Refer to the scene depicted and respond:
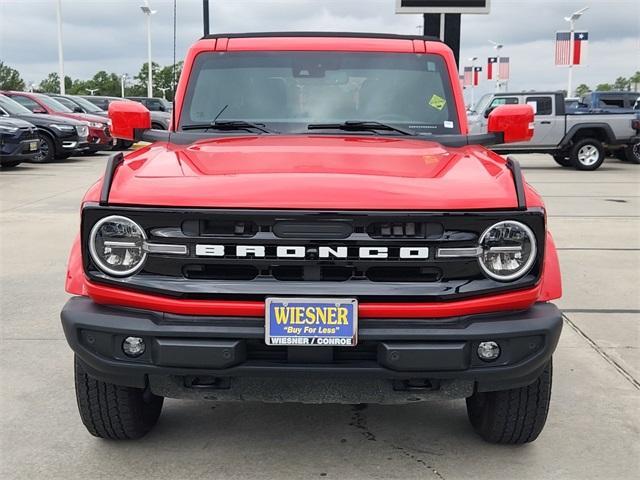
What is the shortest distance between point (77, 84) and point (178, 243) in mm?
136310

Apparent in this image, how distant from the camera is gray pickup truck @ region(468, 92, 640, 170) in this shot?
17281mm

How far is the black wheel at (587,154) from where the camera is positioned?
17.5m

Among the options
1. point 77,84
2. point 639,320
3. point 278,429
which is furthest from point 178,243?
point 77,84

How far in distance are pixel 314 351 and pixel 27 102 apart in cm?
1811

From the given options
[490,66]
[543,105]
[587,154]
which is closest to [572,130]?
[587,154]

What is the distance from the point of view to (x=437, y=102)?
4.05 m

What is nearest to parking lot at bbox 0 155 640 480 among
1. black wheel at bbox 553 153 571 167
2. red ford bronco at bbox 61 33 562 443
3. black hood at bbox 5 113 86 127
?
red ford bronco at bbox 61 33 562 443

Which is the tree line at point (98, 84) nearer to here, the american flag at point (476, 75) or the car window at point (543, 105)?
the american flag at point (476, 75)

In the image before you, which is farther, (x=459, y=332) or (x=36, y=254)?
(x=36, y=254)

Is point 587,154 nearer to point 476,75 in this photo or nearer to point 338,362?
point 338,362

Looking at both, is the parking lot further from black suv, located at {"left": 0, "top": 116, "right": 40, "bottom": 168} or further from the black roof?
black suv, located at {"left": 0, "top": 116, "right": 40, "bottom": 168}

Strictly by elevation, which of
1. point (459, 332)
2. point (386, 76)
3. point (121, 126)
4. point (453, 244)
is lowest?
point (459, 332)

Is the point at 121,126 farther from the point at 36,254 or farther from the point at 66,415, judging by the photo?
the point at 36,254

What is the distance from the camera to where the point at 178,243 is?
2.72 meters
